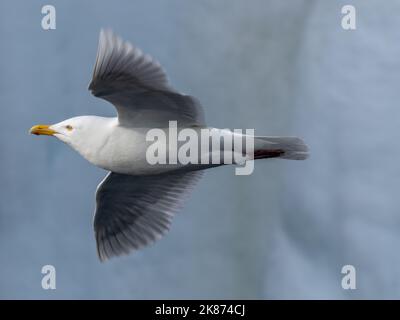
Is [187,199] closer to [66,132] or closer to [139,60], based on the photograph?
[66,132]

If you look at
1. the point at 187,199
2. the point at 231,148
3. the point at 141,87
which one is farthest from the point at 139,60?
the point at 187,199

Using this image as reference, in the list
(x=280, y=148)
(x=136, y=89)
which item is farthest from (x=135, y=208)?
(x=136, y=89)

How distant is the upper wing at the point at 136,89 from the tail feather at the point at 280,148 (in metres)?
0.63

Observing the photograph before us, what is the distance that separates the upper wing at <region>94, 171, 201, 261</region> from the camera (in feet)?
28.1

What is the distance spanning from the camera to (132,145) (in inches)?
296

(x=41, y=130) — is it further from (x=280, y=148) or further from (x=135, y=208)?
(x=280, y=148)

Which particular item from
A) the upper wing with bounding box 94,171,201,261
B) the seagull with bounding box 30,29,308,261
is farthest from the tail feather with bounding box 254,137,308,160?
the upper wing with bounding box 94,171,201,261

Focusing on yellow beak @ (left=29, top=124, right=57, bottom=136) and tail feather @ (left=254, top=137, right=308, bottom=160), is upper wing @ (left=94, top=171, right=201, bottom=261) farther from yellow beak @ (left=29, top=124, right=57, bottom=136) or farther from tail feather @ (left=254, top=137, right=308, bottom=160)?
tail feather @ (left=254, top=137, right=308, bottom=160)

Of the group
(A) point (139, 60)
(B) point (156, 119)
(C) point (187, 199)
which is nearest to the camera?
(A) point (139, 60)

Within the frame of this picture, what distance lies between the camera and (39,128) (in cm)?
810

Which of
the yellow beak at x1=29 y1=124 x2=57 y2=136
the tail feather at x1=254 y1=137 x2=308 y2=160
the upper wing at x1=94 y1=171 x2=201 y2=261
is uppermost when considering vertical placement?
the yellow beak at x1=29 y1=124 x2=57 y2=136

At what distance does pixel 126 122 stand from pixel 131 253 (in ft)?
6.03

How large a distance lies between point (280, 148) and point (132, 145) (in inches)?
55.3

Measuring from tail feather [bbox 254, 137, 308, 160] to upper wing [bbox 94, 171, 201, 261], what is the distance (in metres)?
1.02
